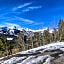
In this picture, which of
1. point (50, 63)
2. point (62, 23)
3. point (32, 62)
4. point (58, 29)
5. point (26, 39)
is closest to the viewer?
point (50, 63)

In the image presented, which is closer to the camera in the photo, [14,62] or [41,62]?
[41,62]

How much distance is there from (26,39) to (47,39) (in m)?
8.09

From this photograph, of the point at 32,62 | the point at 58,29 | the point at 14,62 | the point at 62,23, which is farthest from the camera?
the point at 62,23

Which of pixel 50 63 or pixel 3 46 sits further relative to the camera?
pixel 3 46

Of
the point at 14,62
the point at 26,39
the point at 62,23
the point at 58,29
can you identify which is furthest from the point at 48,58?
the point at 26,39

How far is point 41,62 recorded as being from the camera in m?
6.57

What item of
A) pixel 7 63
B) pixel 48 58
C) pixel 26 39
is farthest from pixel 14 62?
pixel 26 39

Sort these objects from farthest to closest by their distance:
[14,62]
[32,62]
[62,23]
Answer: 1. [62,23]
2. [14,62]
3. [32,62]

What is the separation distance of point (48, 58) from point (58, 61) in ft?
2.05

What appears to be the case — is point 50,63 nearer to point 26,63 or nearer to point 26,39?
point 26,63

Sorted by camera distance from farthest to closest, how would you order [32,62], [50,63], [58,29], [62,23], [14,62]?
1. [62,23]
2. [58,29]
3. [14,62]
4. [32,62]
5. [50,63]

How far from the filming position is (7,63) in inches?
289

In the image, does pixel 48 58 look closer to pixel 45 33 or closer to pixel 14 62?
pixel 14 62

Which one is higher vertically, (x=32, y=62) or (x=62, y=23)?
(x=62, y=23)
